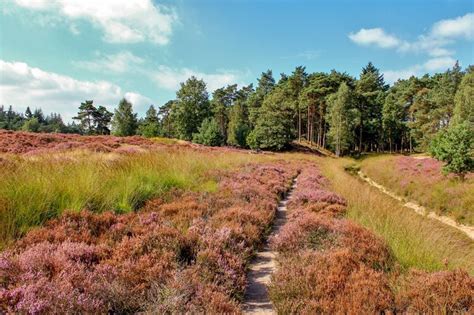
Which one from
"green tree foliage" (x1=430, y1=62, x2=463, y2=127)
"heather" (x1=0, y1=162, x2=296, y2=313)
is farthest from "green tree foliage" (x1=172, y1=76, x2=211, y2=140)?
"heather" (x1=0, y1=162, x2=296, y2=313)

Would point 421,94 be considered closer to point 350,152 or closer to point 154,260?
point 350,152

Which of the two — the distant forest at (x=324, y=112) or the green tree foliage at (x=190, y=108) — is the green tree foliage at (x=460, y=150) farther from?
the green tree foliage at (x=190, y=108)

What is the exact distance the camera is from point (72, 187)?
20.0 feet

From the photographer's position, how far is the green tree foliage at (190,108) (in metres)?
76.2

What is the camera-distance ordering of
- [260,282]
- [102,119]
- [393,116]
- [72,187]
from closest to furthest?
[260,282]
[72,187]
[393,116]
[102,119]

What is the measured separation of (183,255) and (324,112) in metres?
70.7

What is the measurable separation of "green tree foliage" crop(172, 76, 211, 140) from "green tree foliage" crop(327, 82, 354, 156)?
1291 inches

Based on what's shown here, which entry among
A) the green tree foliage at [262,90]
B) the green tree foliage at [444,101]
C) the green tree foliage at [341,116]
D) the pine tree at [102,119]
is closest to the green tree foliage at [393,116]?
the green tree foliage at [444,101]

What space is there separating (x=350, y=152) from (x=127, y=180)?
215 ft

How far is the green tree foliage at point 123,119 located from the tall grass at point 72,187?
3029 inches

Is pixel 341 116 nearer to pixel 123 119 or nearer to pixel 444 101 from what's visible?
pixel 444 101

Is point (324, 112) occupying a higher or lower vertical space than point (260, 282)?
higher

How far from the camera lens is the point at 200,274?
13.2ft

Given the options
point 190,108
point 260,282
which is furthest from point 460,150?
point 190,108
